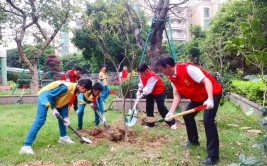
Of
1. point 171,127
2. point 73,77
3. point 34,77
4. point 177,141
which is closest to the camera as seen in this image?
point 177,141

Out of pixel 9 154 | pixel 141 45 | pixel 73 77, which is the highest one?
pixel 141 45

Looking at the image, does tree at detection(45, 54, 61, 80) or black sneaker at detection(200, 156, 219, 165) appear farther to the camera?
tree at detection(45, 54, 61, 80)

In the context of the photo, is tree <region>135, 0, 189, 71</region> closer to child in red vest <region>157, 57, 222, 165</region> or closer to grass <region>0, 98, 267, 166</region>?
grass <region>0, 98, 267, 166</region>

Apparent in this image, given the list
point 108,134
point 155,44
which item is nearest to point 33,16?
point 155,44

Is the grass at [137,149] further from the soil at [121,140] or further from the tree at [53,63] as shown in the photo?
the tree at [53,63]

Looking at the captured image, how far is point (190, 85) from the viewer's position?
3.82m

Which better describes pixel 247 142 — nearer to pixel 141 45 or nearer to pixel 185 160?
pixel 185 160

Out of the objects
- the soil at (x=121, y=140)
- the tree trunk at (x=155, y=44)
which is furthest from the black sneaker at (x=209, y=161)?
the tree trunk at (x=155, y=44)

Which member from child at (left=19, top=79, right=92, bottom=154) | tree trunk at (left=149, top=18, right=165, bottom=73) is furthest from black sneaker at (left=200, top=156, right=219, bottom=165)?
tree trunk at (left=149, top=18, right=165, bottom=73)

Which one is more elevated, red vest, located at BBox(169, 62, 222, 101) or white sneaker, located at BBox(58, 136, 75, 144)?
red vest, located at BBox(169, 62, 222, 101)

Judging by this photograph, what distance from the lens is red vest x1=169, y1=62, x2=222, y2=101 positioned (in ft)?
12.2

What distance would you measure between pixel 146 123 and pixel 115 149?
199 centimetres

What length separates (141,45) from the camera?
10336 mm

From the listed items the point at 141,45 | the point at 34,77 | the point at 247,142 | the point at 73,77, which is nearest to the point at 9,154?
the point at 247,142
